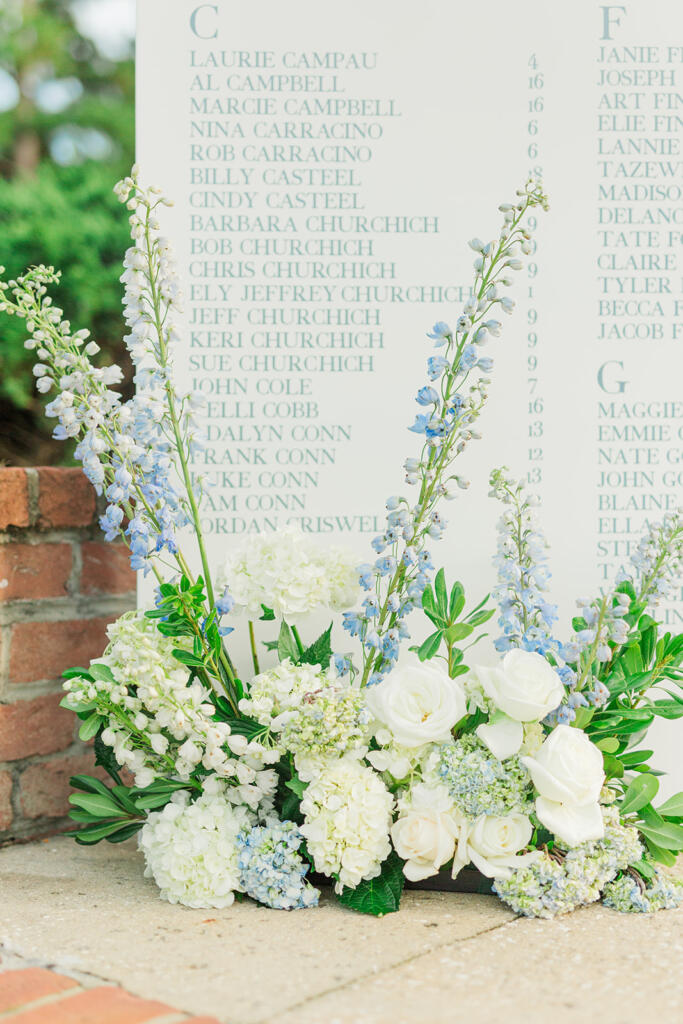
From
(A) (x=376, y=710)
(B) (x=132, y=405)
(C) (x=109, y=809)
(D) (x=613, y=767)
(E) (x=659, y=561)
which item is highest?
(B) (x=132, y=405)

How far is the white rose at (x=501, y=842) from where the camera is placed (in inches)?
59.3

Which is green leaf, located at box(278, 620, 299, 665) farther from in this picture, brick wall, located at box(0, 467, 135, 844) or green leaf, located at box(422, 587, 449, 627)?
brick wall, located at box(0, 467, 135, 844)

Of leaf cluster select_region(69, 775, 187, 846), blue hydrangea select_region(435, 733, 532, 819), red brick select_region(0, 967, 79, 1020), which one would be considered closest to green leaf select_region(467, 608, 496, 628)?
blue hydrangea select_region(435, 733, 532, 819)

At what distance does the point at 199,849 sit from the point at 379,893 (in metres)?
0.30

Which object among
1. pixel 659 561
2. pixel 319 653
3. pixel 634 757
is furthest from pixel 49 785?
pixel 659 561

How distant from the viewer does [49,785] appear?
200 cm

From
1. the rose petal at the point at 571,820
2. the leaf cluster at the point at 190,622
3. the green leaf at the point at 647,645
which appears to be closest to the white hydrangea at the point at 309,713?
the leaf cluster at the point at 190,622

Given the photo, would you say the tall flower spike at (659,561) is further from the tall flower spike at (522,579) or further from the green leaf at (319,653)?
the green leaf at (319,653)

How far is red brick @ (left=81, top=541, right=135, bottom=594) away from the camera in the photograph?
6.86ft

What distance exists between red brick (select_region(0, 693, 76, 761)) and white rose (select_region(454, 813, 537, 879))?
961 millimetres

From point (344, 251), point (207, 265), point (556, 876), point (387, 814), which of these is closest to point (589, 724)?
point (556, 876)

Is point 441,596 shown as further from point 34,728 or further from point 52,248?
point 52,248

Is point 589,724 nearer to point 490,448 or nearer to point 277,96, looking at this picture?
point 490,448

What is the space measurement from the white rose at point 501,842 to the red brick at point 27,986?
64cm
